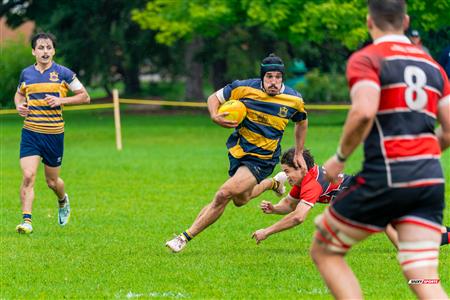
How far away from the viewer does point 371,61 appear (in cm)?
590

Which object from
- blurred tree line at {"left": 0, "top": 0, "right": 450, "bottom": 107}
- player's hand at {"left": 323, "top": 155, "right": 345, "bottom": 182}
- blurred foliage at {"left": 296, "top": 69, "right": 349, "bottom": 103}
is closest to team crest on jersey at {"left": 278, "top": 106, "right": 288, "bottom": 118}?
player's hand at {"left": 323, "top": 155, "right": 345, "bottom": 182}

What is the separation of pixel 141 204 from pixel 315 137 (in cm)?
1456

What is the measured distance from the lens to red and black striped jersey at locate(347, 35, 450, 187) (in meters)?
5.91

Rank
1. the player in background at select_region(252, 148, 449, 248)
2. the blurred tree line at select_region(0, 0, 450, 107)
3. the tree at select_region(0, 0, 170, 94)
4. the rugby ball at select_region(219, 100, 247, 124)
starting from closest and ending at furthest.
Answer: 1. the rugby ball at select_region(219, 100, 247, 124)
2. the player in background at select_region(252, 148, 449, 248)
3. the blurred tree line at select_region(0, 0, 450, 107)
4. the tree at select_region(0, 0, 170, 94)

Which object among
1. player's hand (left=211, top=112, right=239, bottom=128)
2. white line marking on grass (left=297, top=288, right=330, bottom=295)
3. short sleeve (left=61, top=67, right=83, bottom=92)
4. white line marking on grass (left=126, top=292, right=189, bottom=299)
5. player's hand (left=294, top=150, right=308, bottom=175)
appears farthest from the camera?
short sleeve (left=61, top=67, right=83, bottom=92)

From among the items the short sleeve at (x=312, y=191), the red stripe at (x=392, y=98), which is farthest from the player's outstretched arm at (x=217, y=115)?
the red stripe at (x=392, y=98)

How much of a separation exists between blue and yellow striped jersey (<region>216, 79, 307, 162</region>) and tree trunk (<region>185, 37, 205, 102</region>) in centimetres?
3429

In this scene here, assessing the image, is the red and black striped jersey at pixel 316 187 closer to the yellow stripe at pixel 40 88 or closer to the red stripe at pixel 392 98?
the yellow stripe at pixel 40 88

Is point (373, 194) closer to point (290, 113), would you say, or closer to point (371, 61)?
point (371, 61)

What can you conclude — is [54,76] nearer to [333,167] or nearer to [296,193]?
[296,193]

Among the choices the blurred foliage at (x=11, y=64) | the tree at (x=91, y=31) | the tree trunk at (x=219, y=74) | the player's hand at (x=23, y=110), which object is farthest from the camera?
the tree trunk at (x=219, y=74)

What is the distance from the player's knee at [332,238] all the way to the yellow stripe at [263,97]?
453 centimetres

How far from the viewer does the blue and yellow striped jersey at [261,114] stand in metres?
10.6

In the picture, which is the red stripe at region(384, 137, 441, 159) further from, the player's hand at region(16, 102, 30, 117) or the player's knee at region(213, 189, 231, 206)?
the player's hand at region(16, 102, 30, 117)
